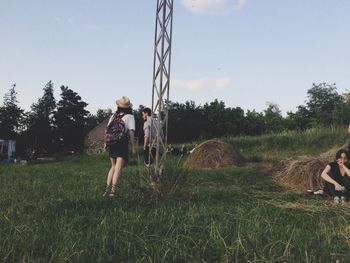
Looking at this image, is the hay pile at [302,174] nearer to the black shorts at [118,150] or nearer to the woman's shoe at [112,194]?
the black shorts at [118,150]

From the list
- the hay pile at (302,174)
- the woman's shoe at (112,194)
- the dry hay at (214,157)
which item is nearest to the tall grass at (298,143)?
the dry hay at (214,157)

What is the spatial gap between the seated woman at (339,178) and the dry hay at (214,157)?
231 inches

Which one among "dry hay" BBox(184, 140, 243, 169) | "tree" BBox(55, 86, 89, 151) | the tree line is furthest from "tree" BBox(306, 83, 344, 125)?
"dry hay" BBox(184, 140, 243, 169)

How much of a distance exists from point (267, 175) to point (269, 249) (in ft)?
26.9

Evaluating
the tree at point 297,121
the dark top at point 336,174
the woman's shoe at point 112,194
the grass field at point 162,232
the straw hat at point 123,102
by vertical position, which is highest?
the tree at point 297,121

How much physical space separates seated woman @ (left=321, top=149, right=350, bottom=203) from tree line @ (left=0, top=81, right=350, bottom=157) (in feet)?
112

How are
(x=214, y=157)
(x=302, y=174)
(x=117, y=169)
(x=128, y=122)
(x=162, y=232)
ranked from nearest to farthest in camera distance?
(x=162, y=232), (x=117, y=169), (x=128, y=122), (x=302, y=174), (x=214, y=157)

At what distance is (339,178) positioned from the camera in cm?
738

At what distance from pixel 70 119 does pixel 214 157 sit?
180 feet

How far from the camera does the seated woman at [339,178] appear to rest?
7086 millimetres

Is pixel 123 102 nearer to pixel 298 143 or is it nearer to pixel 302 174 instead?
pixel 302 174

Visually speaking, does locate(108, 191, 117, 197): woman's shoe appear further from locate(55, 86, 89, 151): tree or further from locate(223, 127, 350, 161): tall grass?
locate(55, 86, 89, 151): tree

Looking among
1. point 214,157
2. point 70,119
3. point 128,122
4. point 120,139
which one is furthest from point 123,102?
point 70,119

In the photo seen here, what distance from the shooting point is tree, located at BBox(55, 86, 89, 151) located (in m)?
61.0
